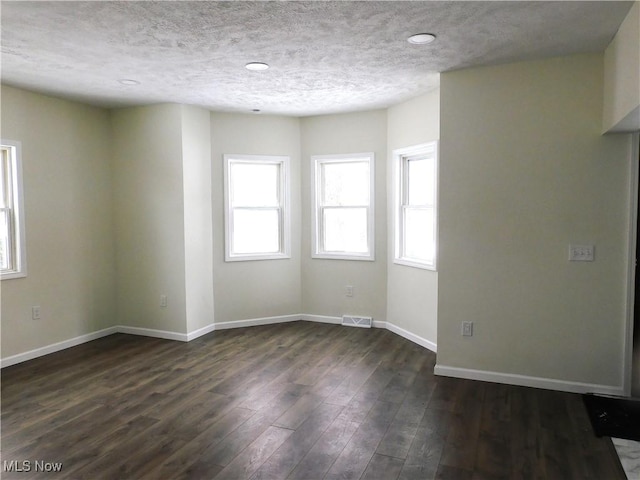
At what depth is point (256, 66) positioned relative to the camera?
11.4 ft

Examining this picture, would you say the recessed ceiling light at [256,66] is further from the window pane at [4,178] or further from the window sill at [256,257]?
the window pane at [4,178]

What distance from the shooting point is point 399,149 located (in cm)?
483

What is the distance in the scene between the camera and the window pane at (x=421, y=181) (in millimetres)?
4582

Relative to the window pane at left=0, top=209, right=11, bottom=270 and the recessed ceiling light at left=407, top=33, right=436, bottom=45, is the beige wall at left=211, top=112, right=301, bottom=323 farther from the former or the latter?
the recessed ceiling light at left=407, top=33, right=436, bottom=45

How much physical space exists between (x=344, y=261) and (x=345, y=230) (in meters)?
0.40

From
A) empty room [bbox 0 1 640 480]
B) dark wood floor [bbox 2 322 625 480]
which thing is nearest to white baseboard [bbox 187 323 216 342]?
empty room [bbox 0 1 640 480]

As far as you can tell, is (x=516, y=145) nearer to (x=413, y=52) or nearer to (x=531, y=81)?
(x=531, y=81)

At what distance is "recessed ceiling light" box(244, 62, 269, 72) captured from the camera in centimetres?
342

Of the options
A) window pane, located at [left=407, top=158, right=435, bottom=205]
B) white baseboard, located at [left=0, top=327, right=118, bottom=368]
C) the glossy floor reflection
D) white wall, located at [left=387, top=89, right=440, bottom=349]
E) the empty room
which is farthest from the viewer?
window pane, located at [left=407, top=158, right=435, bottom=205]

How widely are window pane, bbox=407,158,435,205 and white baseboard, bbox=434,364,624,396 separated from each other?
5.79 feet

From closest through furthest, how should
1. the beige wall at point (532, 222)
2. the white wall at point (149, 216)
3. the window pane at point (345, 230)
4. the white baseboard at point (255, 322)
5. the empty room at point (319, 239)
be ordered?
the empty room at point (319, 239) → the beige wall at point (532, 222) → the white wall at point (149, 216) → the white baseboard at point (255, 322) → the window pane at point (345, 230)

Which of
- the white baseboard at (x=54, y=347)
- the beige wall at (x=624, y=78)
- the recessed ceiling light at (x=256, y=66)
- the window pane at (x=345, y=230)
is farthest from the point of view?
the window pane at (x=345, y=230)

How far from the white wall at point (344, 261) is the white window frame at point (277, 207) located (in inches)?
8.7

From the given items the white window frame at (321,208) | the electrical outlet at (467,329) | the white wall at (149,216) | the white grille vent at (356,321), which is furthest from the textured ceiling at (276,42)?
the white grille vent at (356,321)
